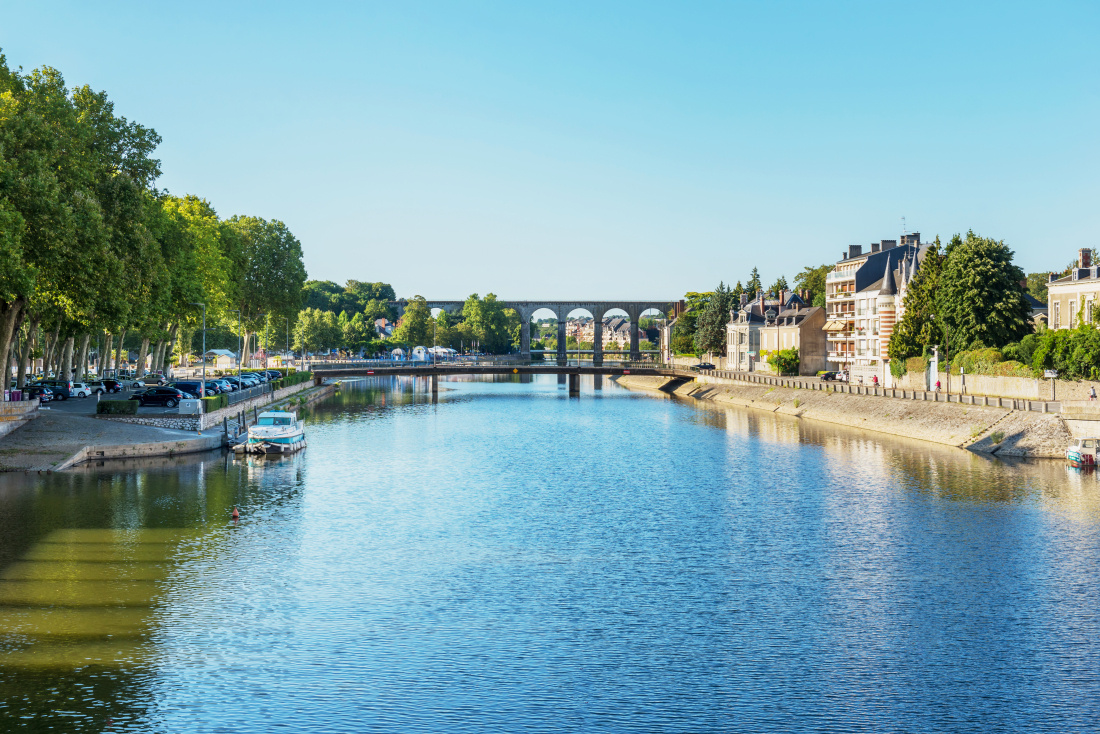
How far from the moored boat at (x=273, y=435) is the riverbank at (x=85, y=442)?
336cm

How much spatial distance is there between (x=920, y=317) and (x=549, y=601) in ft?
268

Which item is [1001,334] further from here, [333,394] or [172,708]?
[333,394]

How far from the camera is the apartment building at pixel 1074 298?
88.9 meters

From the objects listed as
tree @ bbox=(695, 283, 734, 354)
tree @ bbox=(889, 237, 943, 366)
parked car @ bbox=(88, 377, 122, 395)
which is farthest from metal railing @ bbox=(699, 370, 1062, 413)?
parked car @ bbox=(88, 377, 122, 395)

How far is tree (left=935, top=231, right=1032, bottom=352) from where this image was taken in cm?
9331

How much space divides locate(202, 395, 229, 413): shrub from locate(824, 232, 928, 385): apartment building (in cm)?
7408

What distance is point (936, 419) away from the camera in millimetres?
82625

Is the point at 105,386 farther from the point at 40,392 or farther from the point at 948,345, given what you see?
the point at 948,345

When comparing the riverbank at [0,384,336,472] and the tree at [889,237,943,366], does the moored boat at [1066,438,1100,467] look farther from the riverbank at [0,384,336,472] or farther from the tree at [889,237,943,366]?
the riverbank at [0,384,336,472]

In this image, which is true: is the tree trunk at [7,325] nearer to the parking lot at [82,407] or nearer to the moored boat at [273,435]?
the parking lot at [82,407]

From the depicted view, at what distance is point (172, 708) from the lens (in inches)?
982

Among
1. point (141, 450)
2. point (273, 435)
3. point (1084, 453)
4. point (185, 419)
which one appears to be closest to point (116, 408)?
point (185, 419)

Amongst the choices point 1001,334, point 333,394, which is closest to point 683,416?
point 1001,334

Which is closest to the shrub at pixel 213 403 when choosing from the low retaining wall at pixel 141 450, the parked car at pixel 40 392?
the low retaining wall at pixel 141 450
